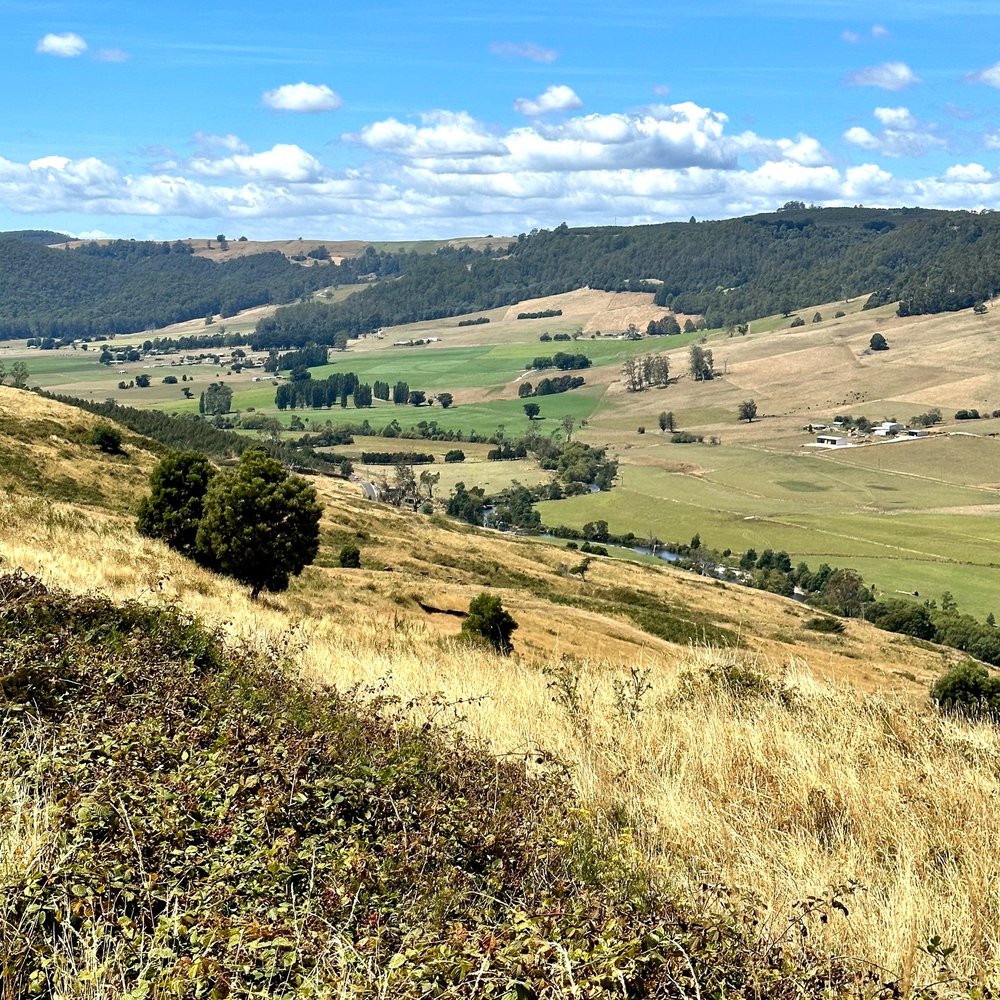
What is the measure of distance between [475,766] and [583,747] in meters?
1.56

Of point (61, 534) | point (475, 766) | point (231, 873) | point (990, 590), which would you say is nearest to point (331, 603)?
point (61, 534)

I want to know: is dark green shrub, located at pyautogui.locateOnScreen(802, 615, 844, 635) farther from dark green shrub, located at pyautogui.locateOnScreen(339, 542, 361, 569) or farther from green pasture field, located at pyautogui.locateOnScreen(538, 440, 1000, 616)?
green pasture field, located at pyautogui.locateOnScreen(538, 440, 1000, 616)

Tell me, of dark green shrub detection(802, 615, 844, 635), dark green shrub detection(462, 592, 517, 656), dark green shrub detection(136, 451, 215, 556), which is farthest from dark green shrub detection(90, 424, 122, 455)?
dark green shrub detection(802, 615, 844, 635)

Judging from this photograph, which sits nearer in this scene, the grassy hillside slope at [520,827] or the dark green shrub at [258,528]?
the grassy hillside slope at [520,827]

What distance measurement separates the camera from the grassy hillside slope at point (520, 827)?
159 inches

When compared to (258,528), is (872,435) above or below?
below

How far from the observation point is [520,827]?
5746mm

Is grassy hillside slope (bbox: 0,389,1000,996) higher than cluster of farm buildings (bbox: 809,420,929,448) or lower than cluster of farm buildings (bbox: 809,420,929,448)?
higher

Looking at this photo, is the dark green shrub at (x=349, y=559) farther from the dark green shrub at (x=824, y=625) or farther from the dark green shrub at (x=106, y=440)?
the dark green shrub at (x=824, y=625)

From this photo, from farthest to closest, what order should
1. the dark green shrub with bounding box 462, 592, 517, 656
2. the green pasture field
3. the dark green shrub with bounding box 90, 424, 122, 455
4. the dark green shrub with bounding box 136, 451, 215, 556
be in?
the green pasture field, the dark green shrub with bounding box 90, 424, 122, 455, the dark green shrub with bounding box 136, 451, 215, 556, the dark green shrub with bounding box 462, 592, 517, 656

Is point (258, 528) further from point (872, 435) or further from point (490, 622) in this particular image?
point (872, 435)

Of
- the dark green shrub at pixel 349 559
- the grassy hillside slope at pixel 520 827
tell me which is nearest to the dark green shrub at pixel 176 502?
the dark green shrub at pixel 349 559

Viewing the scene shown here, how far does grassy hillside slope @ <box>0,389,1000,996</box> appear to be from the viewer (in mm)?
4047

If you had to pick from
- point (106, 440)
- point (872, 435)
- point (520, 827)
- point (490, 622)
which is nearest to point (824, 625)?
point (490, 622)
